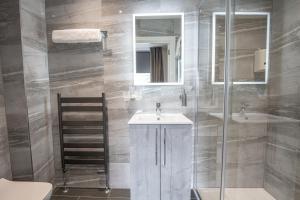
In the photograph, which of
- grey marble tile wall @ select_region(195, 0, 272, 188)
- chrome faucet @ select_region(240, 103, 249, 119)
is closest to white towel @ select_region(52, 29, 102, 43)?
grey marble tile wall @ select_region(195, 0, 272, 188)

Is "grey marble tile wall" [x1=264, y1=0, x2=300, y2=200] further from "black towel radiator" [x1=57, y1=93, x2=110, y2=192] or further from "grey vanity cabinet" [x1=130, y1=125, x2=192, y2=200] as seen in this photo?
"black towel radiator" [x1=57, y1=93, x2=110, y2=192]

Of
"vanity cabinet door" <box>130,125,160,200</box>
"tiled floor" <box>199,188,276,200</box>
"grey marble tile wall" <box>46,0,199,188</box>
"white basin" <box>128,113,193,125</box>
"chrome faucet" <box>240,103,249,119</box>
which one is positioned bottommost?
"tiled floor" <box>199,188,276,200</box>

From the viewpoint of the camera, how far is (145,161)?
2.10 metres

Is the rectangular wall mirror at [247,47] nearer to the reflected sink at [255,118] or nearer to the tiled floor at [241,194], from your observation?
the reflected sink at [255,118]

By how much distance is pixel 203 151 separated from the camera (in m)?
2.43

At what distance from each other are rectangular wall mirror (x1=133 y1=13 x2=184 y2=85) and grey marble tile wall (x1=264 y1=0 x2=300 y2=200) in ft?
3.09

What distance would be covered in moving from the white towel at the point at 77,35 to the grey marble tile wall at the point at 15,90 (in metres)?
0.38

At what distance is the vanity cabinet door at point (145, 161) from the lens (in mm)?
2072

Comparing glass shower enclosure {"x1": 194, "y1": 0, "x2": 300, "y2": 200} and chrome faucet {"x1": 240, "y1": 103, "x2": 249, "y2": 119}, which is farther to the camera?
chrome faucet {"x1": 240, "y1": 103, "x2": 249, "y2": 119}

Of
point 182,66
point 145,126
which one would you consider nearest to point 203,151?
point 145,126

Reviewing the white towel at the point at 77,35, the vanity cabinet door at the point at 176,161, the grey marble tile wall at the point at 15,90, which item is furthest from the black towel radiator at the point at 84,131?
the vanity cabinet door at the point at 176,161

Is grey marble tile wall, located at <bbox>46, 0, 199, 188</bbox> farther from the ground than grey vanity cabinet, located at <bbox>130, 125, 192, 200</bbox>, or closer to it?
farther from the ground

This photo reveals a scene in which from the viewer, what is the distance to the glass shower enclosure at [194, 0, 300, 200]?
6.07ft

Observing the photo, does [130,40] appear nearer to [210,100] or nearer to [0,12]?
[210,100]
